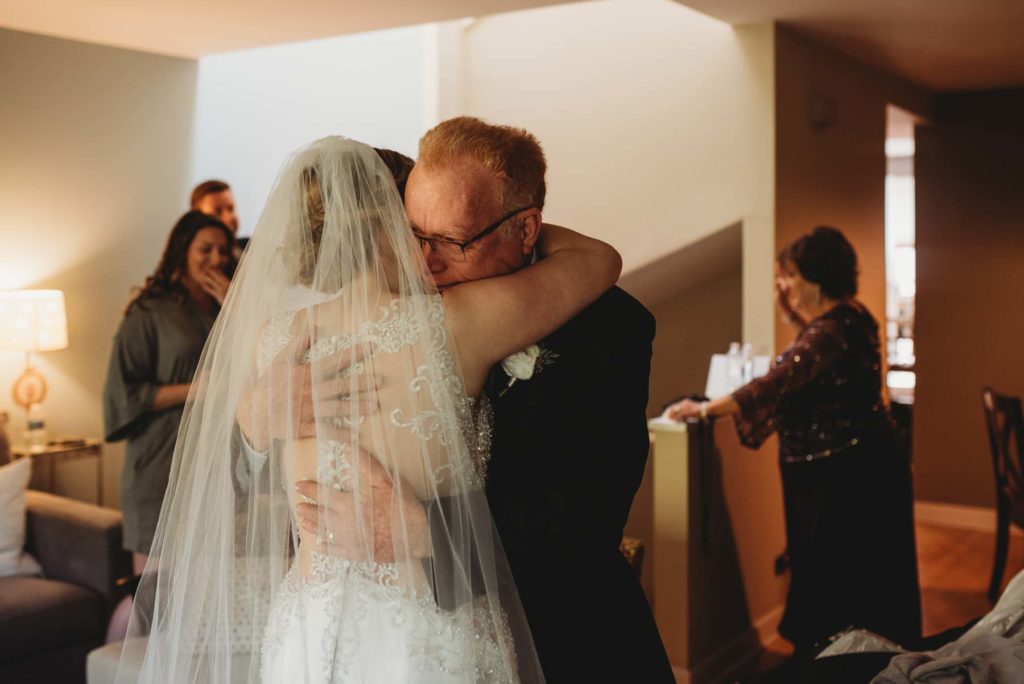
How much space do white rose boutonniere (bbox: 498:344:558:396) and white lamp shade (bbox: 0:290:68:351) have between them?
3327mm

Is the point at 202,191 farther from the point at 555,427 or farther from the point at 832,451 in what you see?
the point at 555,427

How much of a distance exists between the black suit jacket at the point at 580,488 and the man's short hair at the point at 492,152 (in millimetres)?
227

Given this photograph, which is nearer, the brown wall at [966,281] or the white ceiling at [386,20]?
the white ceiling at [386,20]

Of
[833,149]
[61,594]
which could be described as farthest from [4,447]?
[833,149]

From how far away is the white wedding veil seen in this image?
4.71ft

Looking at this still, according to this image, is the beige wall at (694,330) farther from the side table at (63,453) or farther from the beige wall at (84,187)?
the side table at (63,453)

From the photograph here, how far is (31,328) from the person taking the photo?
4.26 metres

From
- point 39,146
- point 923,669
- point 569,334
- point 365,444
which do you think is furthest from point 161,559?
point 39,146

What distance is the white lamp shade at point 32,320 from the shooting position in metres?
4.22

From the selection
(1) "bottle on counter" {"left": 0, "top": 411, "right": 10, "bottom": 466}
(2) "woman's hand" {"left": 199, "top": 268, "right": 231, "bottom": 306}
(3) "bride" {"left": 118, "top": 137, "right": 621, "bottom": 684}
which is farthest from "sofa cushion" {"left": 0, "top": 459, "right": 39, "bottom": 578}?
(3) "bride" {"left": 118, "top": 137, "right": 621, "bottom": 684}

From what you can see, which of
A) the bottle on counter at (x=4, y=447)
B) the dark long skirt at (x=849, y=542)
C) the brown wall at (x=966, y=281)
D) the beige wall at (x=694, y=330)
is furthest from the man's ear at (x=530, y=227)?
the brown wall at (x=966, y=281)

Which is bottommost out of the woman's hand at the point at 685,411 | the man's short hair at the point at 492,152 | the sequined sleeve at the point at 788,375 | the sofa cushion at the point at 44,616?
the sofa cushion at the point at 44,616

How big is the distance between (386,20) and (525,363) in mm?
2949

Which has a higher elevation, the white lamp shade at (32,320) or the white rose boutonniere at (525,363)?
the white lamp shade at (32,320)
